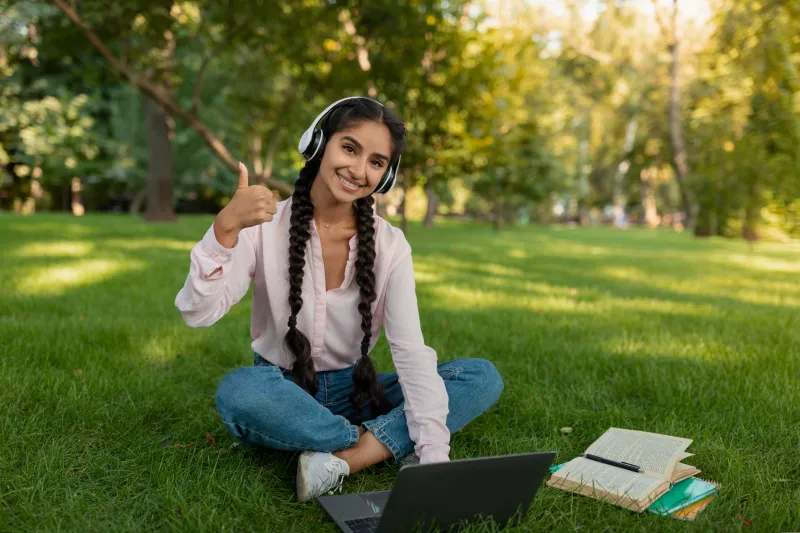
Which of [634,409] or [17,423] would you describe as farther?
[634,409]

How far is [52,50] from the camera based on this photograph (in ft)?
31.1

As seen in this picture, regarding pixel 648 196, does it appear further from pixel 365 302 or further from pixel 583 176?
pixel 365 302

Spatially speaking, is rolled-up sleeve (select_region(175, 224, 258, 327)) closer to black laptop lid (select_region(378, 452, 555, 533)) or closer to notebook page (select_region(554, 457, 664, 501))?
black laptop lid (select_region(378, 452, 555, 533))

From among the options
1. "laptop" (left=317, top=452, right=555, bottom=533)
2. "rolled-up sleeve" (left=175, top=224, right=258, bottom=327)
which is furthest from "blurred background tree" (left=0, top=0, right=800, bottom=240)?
"laptop" (left=317, top=452, right=555, bottom=533)

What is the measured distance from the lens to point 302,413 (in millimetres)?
2340

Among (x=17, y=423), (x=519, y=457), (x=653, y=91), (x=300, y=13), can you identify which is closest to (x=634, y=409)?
(x=519, y=457)

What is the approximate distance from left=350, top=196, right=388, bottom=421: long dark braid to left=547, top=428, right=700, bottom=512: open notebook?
30.9 inches

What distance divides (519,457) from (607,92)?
3841 cm

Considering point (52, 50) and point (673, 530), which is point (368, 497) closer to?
point (673, 530)

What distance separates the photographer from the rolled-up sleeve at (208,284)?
Answer: 2135mm

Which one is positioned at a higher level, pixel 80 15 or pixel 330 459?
pixel 80 15

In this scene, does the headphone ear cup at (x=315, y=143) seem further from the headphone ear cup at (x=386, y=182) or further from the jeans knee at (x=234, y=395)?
the jeans knee at (x=234, y=395)

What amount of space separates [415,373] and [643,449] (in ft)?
3.14

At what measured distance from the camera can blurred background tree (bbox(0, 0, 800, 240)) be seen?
Answer: 9.36 metres
